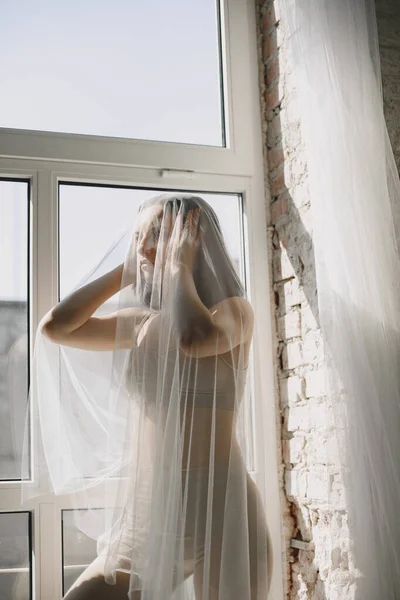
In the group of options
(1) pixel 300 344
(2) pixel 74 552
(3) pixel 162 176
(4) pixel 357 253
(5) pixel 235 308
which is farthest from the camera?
(3) pixel 162 176

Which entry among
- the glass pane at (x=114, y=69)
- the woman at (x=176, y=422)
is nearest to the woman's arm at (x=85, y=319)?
the woman at (x=176, y=422)

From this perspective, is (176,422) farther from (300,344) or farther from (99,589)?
(300,344)

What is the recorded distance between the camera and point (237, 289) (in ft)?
6.68

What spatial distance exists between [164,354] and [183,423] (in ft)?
0.58

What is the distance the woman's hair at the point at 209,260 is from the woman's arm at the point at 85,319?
23cm

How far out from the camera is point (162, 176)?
2604mm

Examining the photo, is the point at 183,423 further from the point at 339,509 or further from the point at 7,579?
the point at 7,579

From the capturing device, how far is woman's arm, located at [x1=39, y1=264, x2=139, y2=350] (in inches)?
80.5

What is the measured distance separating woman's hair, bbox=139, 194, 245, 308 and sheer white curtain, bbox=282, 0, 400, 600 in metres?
0.32

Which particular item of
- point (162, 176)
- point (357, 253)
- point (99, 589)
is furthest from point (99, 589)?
point (162, 176)

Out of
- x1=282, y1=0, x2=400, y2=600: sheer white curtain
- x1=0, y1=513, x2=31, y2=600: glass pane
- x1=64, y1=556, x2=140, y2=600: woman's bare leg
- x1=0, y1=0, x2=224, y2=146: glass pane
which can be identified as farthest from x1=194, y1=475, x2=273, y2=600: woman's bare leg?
x1=0, y1=0, x2=224, y2=146: glass pane

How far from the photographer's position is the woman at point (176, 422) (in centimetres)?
183

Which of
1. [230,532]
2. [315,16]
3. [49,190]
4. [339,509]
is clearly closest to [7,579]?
[230,532]

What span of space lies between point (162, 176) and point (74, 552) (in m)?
1.25
